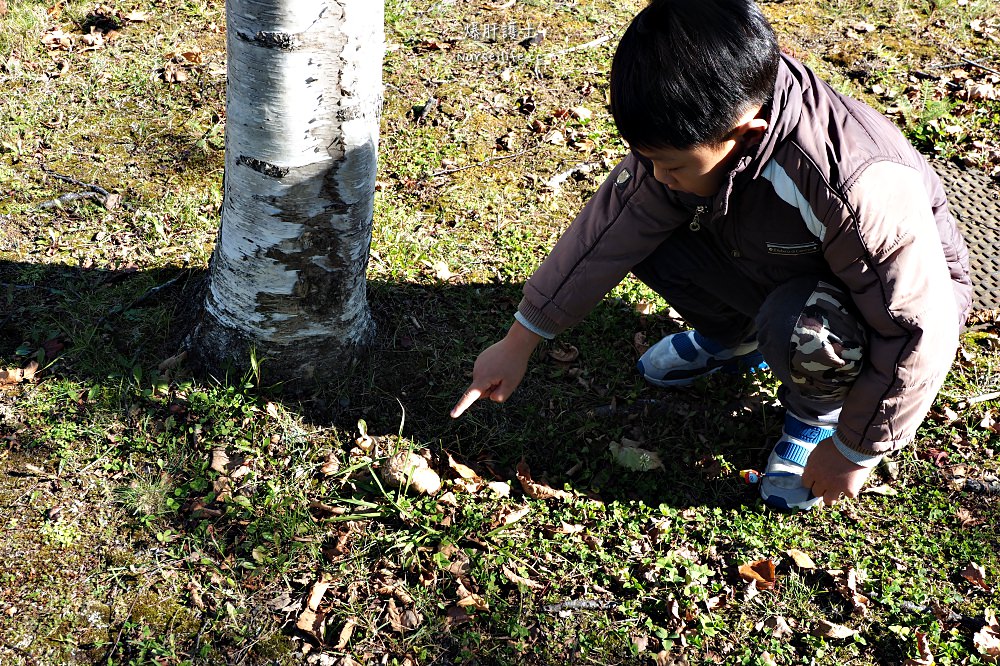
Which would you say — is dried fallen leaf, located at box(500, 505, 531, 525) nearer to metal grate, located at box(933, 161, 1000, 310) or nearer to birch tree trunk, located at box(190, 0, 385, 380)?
birch tree trunk, located at box(190, 0, 385, 380)

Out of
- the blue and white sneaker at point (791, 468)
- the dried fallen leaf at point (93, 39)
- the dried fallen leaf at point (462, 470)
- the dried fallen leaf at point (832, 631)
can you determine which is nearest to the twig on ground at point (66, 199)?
the dried fallen leaf at point (93, 39)

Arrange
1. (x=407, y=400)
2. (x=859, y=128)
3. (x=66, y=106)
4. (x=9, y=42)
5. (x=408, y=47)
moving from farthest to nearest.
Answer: (x=408, y=47) → (x=9, y=42) → (x=66, y=106) → (x=407, y=400) → (x=859, y=128)

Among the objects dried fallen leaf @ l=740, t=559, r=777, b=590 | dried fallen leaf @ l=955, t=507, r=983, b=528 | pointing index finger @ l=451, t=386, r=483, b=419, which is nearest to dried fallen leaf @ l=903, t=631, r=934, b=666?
dried fallen leaf @ l=740, t=559, r=777, b=590

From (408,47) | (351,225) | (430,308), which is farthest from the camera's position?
(408,47)

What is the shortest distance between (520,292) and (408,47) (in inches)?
83.7

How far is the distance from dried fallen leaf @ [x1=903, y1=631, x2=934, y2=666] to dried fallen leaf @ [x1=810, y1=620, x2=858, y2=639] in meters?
0.15

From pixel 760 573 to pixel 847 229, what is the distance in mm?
1086

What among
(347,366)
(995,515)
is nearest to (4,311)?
(347,366)

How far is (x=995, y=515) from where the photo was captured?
8.43 feet

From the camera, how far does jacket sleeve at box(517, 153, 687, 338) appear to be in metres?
2.38

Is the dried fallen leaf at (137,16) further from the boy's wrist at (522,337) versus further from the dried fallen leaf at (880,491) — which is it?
the dried fallen leaf at (880,491)

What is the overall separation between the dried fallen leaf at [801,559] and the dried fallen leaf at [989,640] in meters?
0.46

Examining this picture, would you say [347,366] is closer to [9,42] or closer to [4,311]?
[4,311]

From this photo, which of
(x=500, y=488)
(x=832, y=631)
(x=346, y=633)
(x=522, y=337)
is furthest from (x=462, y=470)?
(x=832, y=631)
